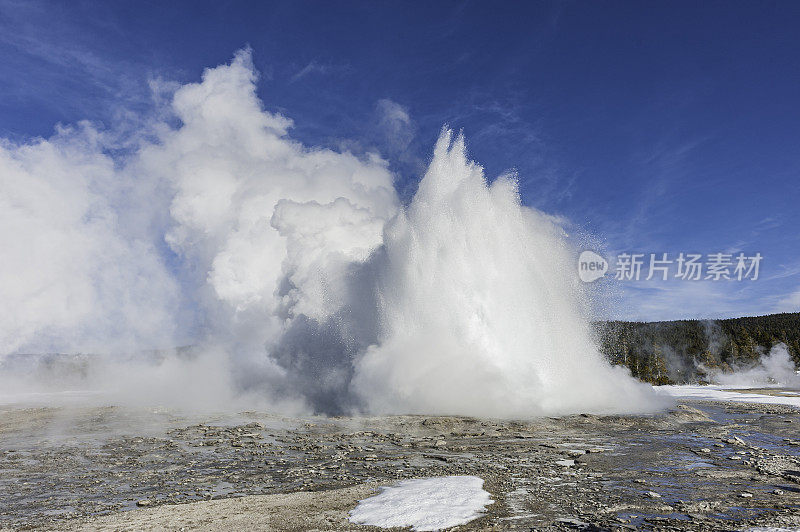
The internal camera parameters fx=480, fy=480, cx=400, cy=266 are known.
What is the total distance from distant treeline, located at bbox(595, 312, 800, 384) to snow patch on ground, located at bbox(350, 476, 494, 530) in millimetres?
76897

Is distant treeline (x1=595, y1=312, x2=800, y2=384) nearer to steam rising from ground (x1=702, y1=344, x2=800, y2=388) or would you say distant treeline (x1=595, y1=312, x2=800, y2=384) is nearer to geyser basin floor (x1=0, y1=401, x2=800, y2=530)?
steam rising from ground (x1=702, y1=344, x2=800, y2=388)

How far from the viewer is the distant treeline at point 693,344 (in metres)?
97.2

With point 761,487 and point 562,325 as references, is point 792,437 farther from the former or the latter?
point 562,325

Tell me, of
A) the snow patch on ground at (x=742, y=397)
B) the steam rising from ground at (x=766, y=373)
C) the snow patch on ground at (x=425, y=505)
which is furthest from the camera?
the steam rising from ground at (x=766, y=373)

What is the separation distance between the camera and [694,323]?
146m

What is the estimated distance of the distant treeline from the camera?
9725 cm

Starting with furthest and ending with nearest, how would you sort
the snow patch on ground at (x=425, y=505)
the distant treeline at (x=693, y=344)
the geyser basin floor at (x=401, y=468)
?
the distant treeline at (x=693, y=344), the geyser basin floor at (x=401, y=468), the snow patch on ground at (x=425, y=505)

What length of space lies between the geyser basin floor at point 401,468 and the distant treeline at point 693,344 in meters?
67.0

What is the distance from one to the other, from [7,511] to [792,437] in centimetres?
2697

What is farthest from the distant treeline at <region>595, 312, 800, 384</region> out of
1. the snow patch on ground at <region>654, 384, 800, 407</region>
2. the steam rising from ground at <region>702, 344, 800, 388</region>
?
the snow patch on ground at <region>654, 384, 800, 407</region>

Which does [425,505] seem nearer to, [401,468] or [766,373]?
[401,468]

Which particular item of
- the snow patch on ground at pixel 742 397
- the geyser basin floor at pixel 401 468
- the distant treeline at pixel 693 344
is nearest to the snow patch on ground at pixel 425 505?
the geyser basin floor at pixel 401 468

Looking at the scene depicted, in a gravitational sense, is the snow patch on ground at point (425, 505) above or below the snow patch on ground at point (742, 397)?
above

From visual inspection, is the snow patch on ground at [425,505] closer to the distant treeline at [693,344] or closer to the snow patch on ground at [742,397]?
the snow patch on ground at [742,397]
